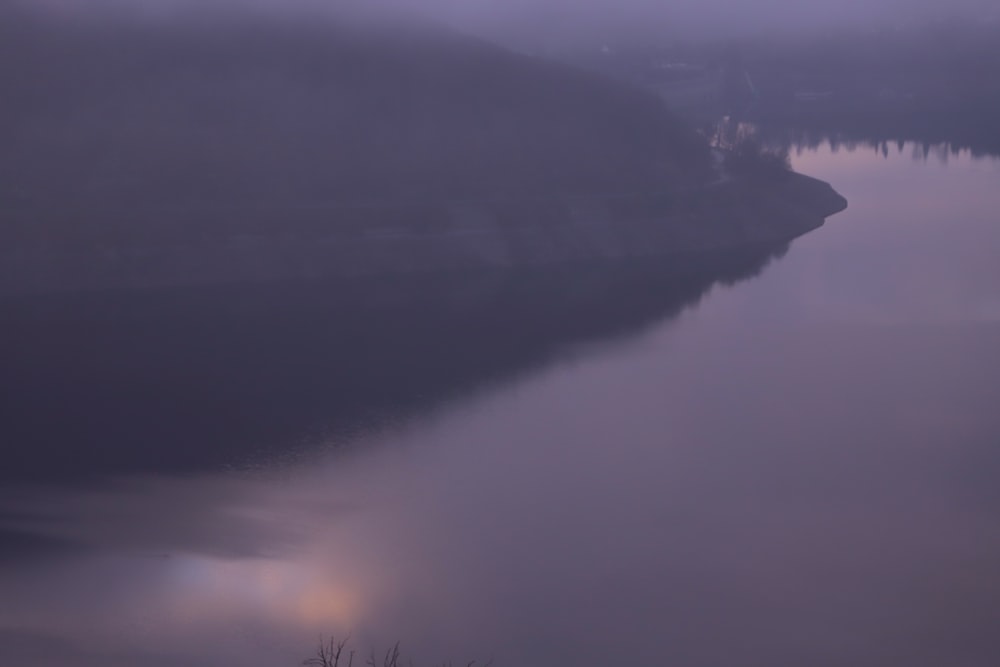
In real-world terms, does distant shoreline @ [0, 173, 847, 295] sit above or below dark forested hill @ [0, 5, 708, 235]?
below

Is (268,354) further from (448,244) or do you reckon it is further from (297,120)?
(297,120)

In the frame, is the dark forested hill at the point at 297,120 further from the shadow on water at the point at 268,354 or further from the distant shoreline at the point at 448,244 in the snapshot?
the shadow on water at the point at 268,354

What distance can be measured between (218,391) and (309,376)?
0.59 m

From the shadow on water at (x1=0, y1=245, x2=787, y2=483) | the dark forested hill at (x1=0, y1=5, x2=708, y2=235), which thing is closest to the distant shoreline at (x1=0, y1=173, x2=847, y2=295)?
the shadow on water at (x1=0, y1=245, x2=787, y2=483)

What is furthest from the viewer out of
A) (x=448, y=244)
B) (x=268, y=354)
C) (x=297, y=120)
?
(x=297, y=120)

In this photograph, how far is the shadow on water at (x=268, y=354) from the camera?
6.22 meters

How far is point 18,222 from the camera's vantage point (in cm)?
964

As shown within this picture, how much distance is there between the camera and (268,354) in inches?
307

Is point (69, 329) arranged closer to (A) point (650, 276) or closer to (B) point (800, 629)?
(A) point (650, 276)

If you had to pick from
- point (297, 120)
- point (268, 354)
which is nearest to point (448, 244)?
point (297, 120)

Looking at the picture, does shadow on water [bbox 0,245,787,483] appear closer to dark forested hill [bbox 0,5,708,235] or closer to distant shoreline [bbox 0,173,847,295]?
distant shoreline [bbox 0,173,847,295]

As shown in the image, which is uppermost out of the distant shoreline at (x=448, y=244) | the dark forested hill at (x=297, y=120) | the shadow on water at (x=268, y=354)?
the dark forested hill at (x=297, y=120)

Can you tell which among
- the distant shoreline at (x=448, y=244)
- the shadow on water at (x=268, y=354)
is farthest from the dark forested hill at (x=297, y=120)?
the shadow on water at (x=268, y=354)

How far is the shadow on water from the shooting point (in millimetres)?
6223
